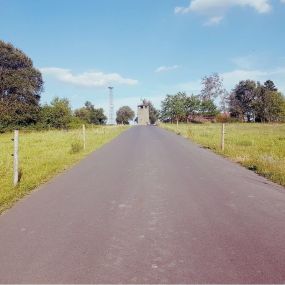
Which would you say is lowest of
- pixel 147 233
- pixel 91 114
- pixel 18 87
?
pixel 147 233

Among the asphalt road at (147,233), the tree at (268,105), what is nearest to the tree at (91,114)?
the tree at (268,105)

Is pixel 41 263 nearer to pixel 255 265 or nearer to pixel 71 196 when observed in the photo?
pixel 255 265

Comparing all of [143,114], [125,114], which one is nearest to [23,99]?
[143,114]

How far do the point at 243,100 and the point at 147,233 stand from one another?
115982 mm

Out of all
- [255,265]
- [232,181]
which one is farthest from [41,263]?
[232,181]

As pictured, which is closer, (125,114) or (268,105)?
(268,105)

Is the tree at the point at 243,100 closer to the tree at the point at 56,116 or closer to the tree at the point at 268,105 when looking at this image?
the tree at the point at 268,105

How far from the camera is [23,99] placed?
65.3 meters

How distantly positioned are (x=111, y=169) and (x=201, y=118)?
3891 inches

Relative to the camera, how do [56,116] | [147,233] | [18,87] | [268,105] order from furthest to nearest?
[268,105] → [56,116] → [18,87] → [147,233]

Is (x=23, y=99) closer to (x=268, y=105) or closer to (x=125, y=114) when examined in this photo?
(x=268, y=105)

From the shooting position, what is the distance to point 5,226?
20.0 feet

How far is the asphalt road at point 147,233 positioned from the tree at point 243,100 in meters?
109

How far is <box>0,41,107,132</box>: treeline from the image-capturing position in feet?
203
